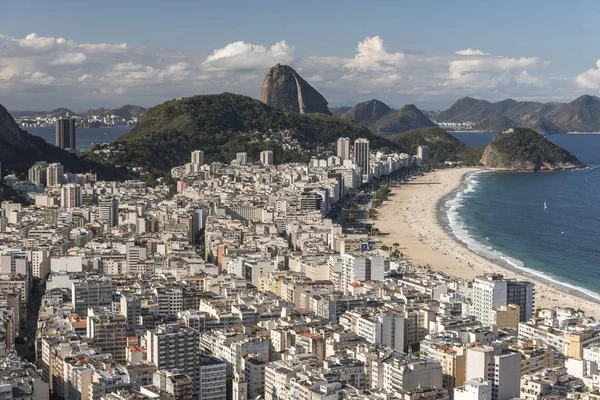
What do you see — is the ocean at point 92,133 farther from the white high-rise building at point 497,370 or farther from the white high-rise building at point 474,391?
the white high-rise building at point 474,391

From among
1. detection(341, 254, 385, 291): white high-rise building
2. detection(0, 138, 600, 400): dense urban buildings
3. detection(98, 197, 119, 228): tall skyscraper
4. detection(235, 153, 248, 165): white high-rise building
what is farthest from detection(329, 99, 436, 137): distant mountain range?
detection(341, 254, 385, 291): white high-rise building

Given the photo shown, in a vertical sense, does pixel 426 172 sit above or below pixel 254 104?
below

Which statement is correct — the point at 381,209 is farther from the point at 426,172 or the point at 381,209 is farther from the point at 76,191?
the point at 426,172

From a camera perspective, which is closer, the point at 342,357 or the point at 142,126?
the point at 342,357

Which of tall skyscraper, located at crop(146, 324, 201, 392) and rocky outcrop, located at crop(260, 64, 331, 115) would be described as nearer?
tall skyscraper, located at crop(146, 324, 201, 392)

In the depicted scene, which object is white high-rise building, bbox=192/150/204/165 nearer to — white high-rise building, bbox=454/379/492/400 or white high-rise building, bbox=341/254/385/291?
white high-rise building, bbox=341/254/385/291

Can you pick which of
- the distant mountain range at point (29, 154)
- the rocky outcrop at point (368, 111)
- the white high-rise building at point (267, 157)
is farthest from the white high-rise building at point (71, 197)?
the rocky outcrop at point (368, 111)

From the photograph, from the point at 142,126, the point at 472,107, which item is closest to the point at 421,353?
the point at 142,126
